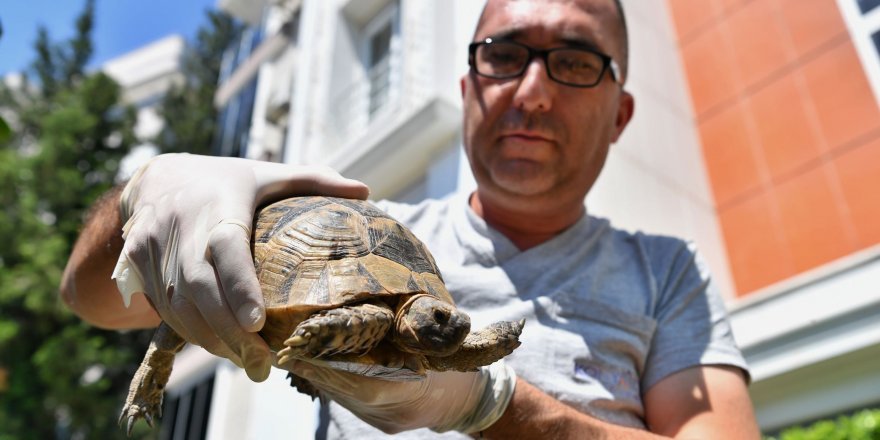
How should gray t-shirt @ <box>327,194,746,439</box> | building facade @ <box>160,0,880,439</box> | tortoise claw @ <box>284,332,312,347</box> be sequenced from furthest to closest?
1. building facade @ <box>160,0,880,439</box>
2. gray t-shirt @ <box>327,194,746,439</box>
3. tortoise claw @ <box>284,332,312,347</box>

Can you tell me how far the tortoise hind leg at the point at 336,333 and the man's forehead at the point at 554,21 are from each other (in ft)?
4.35

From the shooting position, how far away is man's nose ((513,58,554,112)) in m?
1.99

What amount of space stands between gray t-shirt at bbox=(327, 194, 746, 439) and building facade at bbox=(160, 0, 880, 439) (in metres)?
1.81

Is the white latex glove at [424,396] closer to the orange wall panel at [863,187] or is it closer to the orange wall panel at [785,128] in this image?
the orange wall panel at [863,187]

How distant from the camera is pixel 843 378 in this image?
3963mm

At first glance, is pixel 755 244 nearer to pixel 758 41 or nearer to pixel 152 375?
pixel 758 41

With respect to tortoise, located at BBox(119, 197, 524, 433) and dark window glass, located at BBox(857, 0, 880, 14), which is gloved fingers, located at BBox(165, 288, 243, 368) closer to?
tortoise, located at BBox(119, 197, 524, 433)

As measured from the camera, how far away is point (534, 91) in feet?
6.55

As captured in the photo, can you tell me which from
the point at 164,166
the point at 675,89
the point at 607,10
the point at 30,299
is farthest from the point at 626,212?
the point at 30,299

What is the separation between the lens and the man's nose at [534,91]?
199cm

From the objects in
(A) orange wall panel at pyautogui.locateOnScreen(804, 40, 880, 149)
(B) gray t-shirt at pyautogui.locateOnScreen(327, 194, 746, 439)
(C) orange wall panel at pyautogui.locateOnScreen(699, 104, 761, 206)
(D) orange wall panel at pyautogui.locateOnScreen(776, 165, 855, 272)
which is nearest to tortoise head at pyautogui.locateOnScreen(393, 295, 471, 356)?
(B) gray t-shirt at pyautogui.locateOnScreen(327, 194, 746, 439)

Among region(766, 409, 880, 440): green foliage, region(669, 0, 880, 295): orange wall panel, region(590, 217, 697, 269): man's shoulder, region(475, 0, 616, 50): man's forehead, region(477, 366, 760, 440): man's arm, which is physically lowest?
region(766, 409, 880, 440): green foliage

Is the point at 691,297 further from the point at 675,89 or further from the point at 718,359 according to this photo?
the point at 675,89

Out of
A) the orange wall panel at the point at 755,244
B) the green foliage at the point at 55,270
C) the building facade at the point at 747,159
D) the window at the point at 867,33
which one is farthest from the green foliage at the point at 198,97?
the window at the point at 867,33
